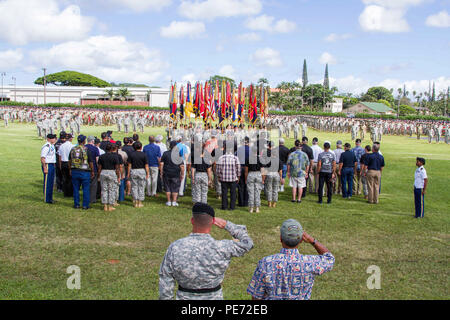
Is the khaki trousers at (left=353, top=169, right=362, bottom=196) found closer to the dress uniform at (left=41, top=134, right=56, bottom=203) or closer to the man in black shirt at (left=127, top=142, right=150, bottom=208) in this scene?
the man in black shirt at (left=127, top=142, right=150, bottom=208)

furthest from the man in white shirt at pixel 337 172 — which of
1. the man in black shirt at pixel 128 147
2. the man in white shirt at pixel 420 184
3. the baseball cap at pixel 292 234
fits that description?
the baseball cap at pixel 292 234

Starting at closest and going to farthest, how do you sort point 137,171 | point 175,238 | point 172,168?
point 175,238 → point 137,171 → point 172,168

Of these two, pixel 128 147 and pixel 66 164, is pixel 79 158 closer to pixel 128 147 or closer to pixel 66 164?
pixel 128 147

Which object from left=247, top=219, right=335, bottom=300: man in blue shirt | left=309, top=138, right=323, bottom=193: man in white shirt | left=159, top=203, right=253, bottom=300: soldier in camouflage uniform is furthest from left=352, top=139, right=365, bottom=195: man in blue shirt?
left=159, top=203, right=253, bottom=300: soldier in camouflage uniform

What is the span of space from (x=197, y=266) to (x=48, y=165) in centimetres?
877

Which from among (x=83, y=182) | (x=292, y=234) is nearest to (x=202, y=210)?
(x=292, y=234)

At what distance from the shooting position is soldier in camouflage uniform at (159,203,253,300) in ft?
11.1

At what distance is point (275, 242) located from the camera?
823cm

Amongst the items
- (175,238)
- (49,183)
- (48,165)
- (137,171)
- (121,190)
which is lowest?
(175,238)

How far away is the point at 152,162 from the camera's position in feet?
39.2

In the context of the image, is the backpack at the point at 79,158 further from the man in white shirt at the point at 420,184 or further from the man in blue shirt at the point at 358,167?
the man in blue shirt at the point at 358,167

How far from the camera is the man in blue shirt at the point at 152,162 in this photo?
38.8ft
